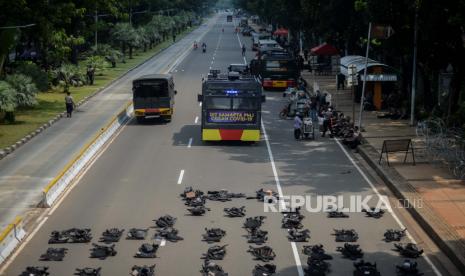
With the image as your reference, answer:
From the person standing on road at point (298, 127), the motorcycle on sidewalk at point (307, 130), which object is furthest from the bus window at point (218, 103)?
the motorcycle on sidewalk at point (307, 130)

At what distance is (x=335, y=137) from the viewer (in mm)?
35062

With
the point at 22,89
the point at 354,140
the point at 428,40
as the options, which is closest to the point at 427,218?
the point at 354,140

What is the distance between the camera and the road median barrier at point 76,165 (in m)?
22.7

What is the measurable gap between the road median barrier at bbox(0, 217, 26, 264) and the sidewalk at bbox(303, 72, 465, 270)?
1028 centimetres

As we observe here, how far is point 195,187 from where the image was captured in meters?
24.9

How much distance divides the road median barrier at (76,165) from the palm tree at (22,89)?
15.9 ft

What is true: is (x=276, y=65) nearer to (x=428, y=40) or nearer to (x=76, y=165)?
(x=428, y=40)

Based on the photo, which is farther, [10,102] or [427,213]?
[10,102]

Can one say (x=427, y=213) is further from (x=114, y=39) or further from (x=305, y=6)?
(x=114, y=39)

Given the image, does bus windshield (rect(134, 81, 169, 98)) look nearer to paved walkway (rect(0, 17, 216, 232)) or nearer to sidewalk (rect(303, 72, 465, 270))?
paved walkway (rect(0, 17, 216, 232))

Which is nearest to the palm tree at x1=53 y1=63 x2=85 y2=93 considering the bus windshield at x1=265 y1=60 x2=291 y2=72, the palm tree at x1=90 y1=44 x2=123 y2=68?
the bus windshield at x1=265 y1=60 x2=291 y2=72

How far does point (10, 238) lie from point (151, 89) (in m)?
22.1

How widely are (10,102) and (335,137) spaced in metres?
15.4

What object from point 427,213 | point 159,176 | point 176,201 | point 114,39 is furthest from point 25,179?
point 114,39
